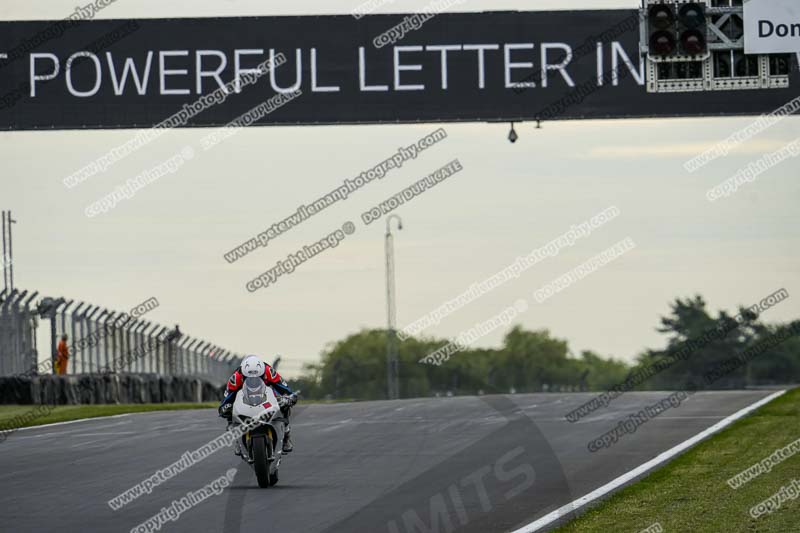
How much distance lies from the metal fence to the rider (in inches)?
678

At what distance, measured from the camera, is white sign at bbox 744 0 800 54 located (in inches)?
757

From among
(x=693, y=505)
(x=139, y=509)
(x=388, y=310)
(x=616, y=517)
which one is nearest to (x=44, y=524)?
(x=139, y=509)

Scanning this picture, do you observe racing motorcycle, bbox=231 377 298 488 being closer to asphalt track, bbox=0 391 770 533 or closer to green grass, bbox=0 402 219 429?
asphalt track, bbox=0 391 770 533

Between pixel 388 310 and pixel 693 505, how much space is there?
1479 inches

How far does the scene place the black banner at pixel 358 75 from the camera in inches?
1045

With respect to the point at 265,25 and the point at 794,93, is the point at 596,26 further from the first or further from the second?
the point at 265,25

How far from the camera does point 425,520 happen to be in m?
12.6

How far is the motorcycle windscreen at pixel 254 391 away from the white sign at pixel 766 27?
823 centimetres

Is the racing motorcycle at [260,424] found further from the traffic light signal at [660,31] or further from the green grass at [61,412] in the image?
the green grass at [61,412]

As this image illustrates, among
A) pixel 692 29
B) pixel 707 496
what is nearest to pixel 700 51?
pixel 692 29

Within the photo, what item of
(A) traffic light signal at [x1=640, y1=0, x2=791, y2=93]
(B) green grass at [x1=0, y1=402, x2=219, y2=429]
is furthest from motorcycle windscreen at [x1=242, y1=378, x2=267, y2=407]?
(B) green grass at [x1=0, y1=402, x2=219, y2=429]

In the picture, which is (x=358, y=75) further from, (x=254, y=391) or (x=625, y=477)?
(x=625, y=477)

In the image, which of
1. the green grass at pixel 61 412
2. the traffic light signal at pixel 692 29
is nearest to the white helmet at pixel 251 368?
the traffic light signal at pixel 692 29

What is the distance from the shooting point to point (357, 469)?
1714cm
